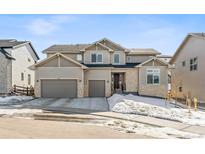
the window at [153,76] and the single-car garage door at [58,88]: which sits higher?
the window at [153,76]

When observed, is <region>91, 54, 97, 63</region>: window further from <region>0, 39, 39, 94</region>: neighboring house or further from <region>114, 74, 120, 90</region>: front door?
<region>0, 39, 39, 94</region>: neighboring house

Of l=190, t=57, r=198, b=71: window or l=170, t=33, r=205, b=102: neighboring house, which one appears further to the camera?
l=190, t=57, r=198, b=71: window

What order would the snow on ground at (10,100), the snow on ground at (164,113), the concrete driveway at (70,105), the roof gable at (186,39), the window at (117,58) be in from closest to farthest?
the snow on ground at (164,113) < the concrete driveway at (70,105) < the snow on ground at (10,100) < the roof gable at (186,39) < the window at (117,58)

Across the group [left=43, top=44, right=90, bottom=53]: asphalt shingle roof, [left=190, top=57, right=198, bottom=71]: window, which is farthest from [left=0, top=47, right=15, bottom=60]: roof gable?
[left=190, top=57, right=198, bottom=71]: window

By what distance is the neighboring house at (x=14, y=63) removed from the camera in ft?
85.3

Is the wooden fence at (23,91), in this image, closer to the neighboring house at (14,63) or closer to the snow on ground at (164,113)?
the neighboring house at (14,63)

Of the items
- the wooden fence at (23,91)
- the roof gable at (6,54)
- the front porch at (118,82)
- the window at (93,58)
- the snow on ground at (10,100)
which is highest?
the roof gable at (6,54)

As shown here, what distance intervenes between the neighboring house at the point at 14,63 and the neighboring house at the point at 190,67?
18930 mm

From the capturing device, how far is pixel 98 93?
2566 cm

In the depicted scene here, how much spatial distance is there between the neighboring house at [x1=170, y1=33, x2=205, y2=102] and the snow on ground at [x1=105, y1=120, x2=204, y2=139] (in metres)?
13.3

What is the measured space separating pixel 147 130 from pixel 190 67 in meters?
17.3

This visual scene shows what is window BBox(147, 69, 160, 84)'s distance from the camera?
25578 mm

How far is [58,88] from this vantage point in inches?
987

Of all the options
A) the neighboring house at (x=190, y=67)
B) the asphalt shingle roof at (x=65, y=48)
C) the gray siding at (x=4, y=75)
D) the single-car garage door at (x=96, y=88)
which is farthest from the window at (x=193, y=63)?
the gray siding at (x=4, y=75)
